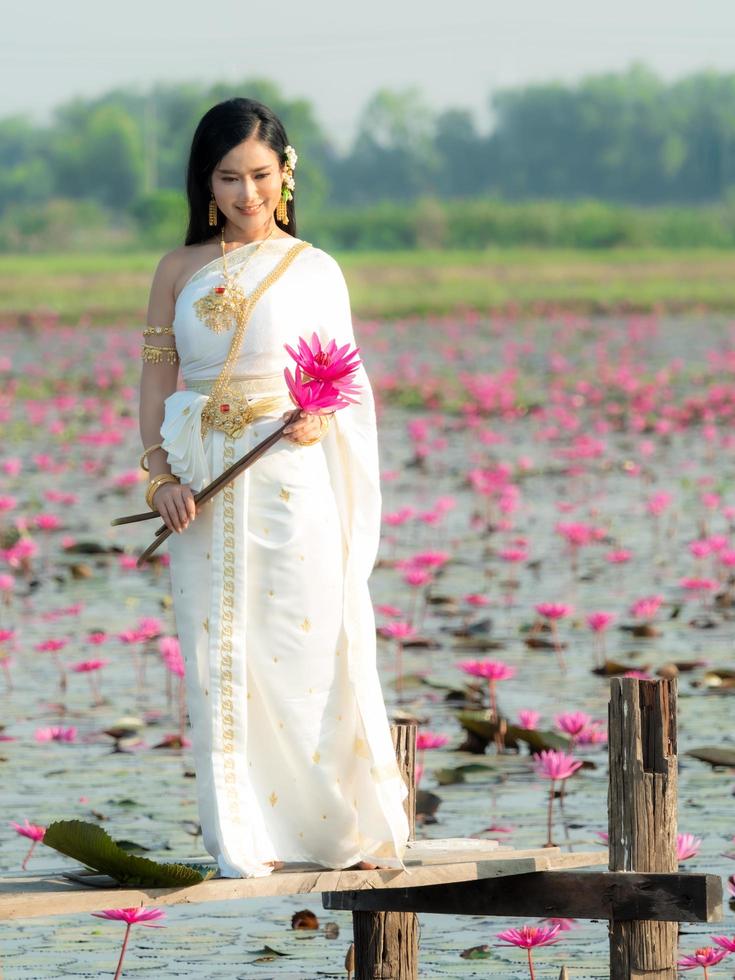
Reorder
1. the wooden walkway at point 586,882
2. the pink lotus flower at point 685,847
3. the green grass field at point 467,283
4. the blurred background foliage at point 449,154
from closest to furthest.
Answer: the wooden walkway at point 586,882 → the pink lotus flower at point 685,847 → the green grass field at point 467,283 → the blurred background foliage at point 449,154

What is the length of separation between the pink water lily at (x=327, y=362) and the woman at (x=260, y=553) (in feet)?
0.27

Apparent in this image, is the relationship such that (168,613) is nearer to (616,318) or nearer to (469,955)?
(469,955)

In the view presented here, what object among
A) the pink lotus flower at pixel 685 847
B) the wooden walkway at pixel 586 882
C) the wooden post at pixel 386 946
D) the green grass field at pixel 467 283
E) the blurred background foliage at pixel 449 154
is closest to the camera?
the wooden walkway at pixel 586 882

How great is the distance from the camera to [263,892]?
3391mm

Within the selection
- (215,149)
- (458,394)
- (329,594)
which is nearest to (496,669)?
(329,594)

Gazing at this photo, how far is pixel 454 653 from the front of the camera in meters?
7.28

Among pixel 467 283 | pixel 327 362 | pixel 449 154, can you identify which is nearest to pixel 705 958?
pixel 327 362

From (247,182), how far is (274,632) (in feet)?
2.66

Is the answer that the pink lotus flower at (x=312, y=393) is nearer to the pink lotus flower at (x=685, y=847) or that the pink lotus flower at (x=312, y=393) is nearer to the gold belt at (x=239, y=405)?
the gold belt at (x=239, y=405)

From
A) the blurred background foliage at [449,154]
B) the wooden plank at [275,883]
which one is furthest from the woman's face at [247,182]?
the blurred background foliage at [449,154]

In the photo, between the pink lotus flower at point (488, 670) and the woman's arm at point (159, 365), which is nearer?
the woman's arm at point (159, 365)

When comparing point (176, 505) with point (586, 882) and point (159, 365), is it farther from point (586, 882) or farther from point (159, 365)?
point (586, 882)

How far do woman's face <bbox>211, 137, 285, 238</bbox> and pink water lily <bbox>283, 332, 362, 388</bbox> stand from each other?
27 cm

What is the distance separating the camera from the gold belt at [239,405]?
357 cm
